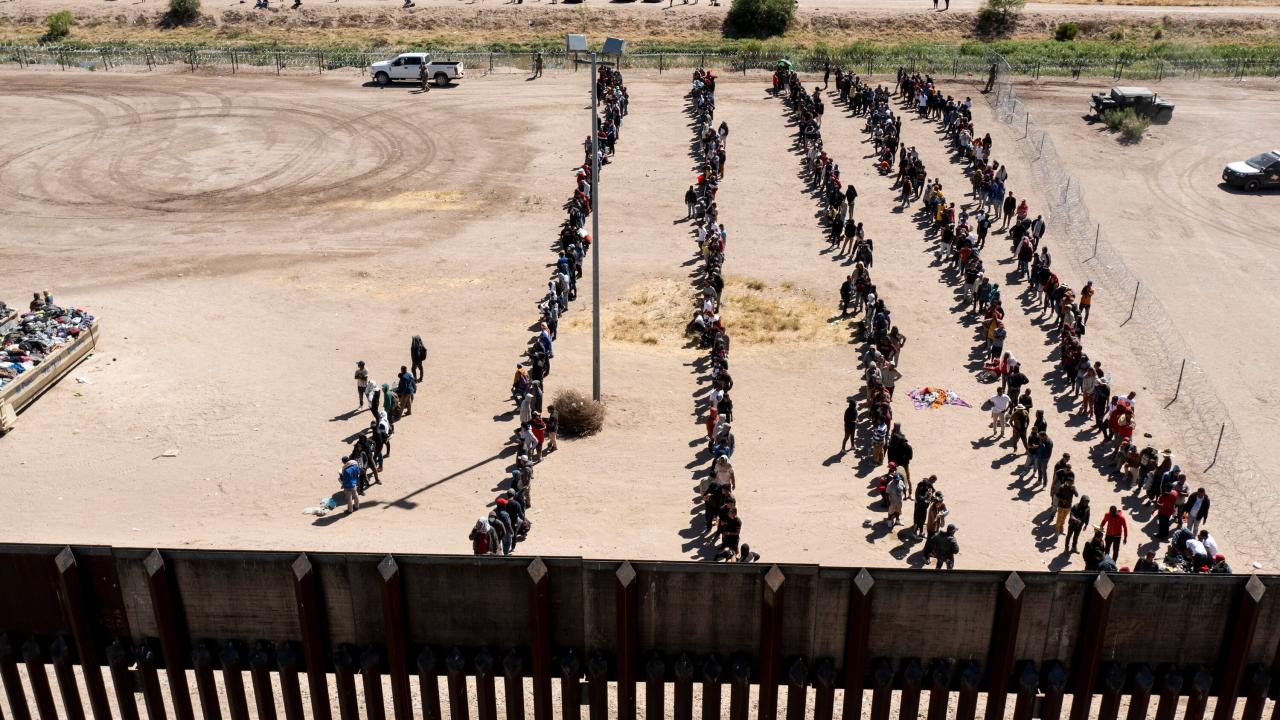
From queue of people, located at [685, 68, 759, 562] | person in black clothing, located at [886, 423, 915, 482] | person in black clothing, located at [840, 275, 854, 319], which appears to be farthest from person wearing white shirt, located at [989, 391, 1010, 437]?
person in black clothing, located at [840, 275, 854, 319]

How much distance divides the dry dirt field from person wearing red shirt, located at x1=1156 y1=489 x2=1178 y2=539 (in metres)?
0.43

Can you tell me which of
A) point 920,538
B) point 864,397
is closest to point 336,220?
point 864,397

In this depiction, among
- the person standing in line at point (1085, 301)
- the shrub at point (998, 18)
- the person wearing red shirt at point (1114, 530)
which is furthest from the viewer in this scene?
the shrub at point (998, 18)

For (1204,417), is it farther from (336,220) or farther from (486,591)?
(336,220)

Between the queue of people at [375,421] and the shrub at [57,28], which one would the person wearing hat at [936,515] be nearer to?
the queue of people at [375,421]

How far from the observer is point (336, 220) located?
36.8 metres

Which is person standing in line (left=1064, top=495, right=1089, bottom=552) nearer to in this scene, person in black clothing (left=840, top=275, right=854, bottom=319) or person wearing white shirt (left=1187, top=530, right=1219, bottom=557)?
person wearing white shirt (left=1187, top=530, right=1219, bottom=557)

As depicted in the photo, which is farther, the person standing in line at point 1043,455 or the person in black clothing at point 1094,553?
the person standing in line at point 1043,455

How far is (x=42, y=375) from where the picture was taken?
24.9m

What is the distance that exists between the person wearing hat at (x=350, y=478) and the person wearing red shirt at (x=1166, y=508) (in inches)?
557

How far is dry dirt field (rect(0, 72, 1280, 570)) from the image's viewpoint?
68.7 feet

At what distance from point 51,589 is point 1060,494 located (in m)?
16.2

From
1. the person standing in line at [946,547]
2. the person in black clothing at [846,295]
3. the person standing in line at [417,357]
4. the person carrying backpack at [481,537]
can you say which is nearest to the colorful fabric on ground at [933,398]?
the person in black clothing at [846,295]

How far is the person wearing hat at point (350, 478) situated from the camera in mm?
20297
